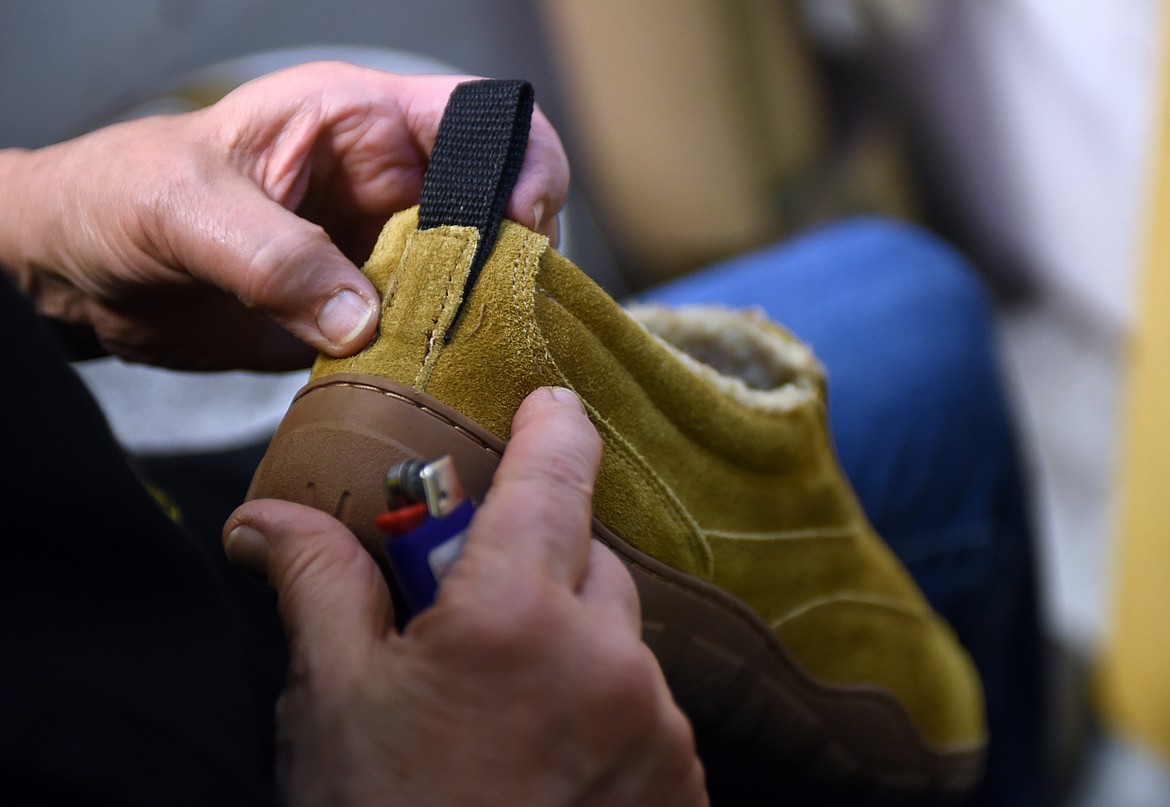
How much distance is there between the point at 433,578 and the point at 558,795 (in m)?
0.09

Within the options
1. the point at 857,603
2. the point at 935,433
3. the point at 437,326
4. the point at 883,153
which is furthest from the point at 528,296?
the point at 883,153

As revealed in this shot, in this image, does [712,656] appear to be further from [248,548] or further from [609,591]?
[248,548]

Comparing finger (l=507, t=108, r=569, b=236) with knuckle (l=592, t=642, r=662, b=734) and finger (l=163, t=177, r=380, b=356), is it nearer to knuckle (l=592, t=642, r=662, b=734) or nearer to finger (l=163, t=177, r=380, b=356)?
finger (l=163, t=177, r=380, b=356)

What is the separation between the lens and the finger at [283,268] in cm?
38

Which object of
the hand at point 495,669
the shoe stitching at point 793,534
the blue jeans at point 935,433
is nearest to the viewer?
the hand at point 495,669

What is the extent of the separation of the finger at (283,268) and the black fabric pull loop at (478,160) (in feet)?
0.13

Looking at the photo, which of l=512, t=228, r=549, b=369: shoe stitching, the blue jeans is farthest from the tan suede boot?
the blue jeans

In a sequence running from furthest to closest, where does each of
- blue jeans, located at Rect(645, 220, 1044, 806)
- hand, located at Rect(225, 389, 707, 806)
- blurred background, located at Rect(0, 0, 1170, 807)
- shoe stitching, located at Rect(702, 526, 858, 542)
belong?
blue jeans, located at Rect(645, 220, 1044, 806), blurred background, located at Rect(0, 0, 1170, 807), shoe stitching, located at Rect(702, 526, 858, 542), hand, located at Rect(225, 389, 707, 806)

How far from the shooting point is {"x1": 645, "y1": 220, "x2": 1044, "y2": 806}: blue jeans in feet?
2.34

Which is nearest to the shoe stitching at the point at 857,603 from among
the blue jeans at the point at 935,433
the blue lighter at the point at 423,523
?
the blue jeans at the point at 935,433

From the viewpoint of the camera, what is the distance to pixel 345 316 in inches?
14.8

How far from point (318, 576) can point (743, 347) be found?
268mm

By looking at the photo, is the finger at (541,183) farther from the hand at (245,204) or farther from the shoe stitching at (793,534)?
the shoe stitching at (793,534)

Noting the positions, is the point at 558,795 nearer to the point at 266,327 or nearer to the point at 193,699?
the point at 193,699
